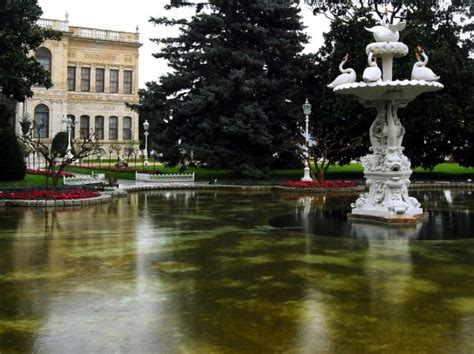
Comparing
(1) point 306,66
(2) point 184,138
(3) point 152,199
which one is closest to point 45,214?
(3) point 152,199

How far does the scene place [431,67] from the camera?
27188 millimetres

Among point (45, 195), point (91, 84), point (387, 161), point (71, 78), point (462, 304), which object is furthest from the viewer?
point (91, 84)

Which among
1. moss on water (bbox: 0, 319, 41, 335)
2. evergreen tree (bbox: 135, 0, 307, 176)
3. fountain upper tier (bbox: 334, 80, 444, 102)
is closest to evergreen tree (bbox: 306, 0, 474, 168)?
evergreen tree (bbox: 135, 0, 307, 176)

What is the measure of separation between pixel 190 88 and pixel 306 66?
6.57m

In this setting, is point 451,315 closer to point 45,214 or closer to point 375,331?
point 375,331

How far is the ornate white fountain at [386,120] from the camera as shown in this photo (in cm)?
1344

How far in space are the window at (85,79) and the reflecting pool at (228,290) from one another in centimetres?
5049

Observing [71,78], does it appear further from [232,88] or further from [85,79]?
[232,88]

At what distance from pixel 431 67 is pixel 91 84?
141 ft

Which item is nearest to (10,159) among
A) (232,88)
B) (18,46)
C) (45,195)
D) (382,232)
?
(18,46)

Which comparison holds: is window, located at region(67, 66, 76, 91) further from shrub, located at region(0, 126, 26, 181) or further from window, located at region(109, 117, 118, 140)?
shrub, located at region(0, 126, 26, 181)

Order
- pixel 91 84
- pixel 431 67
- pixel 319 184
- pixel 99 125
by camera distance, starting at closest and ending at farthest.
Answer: pixel 319 184 → pixel 431 67 → pixel 91 84 → pixel 99 125

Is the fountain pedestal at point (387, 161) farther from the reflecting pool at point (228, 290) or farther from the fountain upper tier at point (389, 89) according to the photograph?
the reflecting pool at point (228, 290)

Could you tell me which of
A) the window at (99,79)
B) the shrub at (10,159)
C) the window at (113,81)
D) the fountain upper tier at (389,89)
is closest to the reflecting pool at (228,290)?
the fountain upper tier at (389,89)
